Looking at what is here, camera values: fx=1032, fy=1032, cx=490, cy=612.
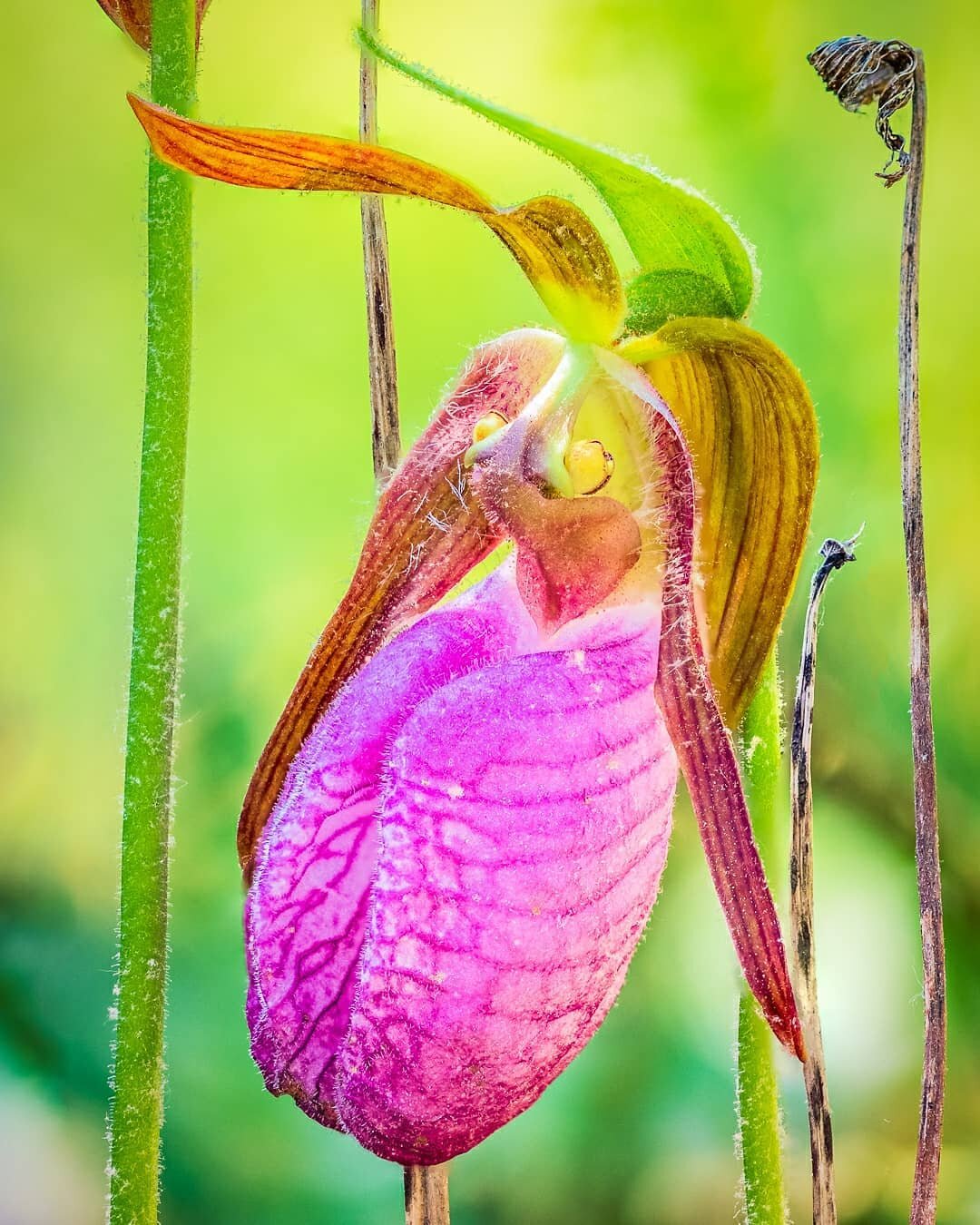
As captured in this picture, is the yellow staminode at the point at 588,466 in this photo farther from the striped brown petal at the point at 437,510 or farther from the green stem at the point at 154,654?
the green stem at the point at 154,654

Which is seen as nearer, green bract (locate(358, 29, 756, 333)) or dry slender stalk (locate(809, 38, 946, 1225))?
green bract (locate(358, 29, 756, 333))

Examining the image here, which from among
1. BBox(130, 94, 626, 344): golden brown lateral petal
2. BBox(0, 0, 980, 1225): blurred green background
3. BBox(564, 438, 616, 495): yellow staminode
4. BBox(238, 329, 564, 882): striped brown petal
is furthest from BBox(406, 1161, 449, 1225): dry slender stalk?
BBox(130, 94, 626, 344): golden brown lateral petal

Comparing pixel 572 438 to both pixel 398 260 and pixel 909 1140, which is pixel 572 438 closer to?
pixel 398 260

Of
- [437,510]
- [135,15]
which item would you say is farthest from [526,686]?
[135,15]

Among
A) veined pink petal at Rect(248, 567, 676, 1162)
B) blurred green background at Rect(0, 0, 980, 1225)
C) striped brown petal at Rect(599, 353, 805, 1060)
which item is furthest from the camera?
blurred green background at Rect(0, 0, 980, 1225)

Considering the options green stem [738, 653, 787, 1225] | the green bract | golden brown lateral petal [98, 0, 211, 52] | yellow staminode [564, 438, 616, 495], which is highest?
golden brown lateral petal [98, 0, 211, 52]

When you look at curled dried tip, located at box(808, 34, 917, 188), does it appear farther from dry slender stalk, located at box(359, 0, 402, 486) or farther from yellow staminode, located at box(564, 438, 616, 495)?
dry slender stalk, located at box(359, 0, 402, 486)

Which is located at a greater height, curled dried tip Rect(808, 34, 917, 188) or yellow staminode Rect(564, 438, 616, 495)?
curled dried tip Rect(808, 34, 917, 188)

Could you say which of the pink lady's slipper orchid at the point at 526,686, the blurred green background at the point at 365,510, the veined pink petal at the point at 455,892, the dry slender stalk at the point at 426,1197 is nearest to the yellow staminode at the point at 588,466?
the pink lady's slipper orchid at the point at 526,686
